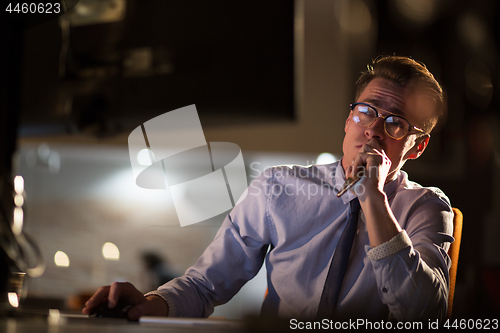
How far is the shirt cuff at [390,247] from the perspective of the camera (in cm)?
84

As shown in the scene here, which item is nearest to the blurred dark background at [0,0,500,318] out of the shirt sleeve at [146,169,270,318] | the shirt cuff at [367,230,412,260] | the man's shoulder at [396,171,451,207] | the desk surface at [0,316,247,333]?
the man's shoulder at [396,171,451,207]

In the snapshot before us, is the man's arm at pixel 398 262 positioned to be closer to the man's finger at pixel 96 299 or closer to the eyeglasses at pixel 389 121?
the eyeglasses at pixel 389 121

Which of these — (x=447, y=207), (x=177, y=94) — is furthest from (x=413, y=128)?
(x=177, y=94)

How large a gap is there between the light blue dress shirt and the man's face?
11cm

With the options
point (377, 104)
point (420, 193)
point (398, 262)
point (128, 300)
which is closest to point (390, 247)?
point (398, 262)

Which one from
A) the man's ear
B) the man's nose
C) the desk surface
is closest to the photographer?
the desk surface

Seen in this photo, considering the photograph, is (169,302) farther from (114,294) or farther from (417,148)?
(417,148)

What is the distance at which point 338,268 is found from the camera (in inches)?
41.3

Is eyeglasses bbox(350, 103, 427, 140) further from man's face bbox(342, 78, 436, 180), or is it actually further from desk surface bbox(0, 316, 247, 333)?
desk surface bbox(0, 316, 247, 333)

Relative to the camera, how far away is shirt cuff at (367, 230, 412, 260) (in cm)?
84

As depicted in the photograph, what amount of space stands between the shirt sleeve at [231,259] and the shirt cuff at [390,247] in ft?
1.42

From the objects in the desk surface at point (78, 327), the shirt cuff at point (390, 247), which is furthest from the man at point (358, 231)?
the desk surface at point (78, 327)

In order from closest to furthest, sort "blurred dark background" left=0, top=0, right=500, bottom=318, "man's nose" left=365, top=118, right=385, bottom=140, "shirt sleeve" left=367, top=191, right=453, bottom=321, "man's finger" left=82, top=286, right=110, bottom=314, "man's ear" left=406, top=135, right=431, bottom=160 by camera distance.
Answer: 1. "man's finger" left=82, top=286, right=110, bottom=314
2. "shirt sleeve" left=367, top=191, right=453, bottom=321
3. "man's nose" left=365, top=118, right=385, bottom=140
4. "man's ear" left=406, top=135, right=431, bottom=160
5. "blurred dark background" left=0, top=0, right=500, bottom=318

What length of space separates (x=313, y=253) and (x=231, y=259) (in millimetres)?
282
